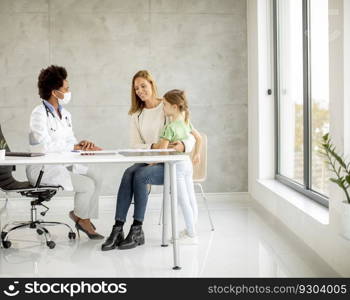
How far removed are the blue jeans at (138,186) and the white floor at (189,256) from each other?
0.31 metres

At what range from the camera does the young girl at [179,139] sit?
434 centimetres

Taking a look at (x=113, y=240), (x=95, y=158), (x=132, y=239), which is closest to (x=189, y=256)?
(x=132, y=239)

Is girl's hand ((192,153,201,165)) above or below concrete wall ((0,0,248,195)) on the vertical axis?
below

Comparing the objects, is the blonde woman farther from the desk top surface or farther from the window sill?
the window sill

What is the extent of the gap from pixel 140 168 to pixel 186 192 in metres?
0.42

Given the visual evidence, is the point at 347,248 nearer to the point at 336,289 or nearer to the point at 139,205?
the point at 336,289

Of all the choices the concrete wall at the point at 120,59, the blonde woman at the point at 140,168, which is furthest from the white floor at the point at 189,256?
the concrete wall at the point at 120,59

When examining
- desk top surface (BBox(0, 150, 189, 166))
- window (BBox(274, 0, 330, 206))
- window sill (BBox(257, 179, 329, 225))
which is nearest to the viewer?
desk top surface (BBox(0, 150, 189, 166))

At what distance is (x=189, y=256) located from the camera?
407 cm

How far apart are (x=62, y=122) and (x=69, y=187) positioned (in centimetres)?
58

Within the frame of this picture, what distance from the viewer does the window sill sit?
4051mm

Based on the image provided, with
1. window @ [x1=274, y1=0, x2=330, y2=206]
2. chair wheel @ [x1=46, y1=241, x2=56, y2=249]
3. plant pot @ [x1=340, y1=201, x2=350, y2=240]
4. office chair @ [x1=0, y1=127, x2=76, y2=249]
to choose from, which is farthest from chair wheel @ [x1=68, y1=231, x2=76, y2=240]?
plant pot @ [x1=340, y1=201, x2=350, y2=240]

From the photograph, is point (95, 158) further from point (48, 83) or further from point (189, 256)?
point (48, 83)

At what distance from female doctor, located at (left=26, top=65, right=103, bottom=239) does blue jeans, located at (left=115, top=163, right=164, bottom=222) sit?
1.44 feet
